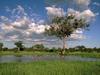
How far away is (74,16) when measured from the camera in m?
71.5

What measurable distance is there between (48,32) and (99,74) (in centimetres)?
5910

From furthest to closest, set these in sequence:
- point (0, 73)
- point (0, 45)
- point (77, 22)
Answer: point (0, 45) → point (77, 22) → point (0, 73)

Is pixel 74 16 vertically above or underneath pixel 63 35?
above

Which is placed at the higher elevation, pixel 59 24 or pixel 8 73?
pixel 59 24

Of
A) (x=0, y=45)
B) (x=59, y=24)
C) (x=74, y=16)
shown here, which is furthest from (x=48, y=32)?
(x=0, y=45)

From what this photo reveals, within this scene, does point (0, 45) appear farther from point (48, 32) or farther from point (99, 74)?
point (99, 74)

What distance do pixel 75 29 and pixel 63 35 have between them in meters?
4.63

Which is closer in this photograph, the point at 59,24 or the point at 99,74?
the point at 99,74

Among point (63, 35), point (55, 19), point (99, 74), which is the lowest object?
point (99, 74)

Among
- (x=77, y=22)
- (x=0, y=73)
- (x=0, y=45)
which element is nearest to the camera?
(x=0, y=73)

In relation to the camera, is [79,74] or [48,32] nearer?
[79,74]

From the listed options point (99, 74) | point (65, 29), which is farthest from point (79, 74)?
point (65, 29)

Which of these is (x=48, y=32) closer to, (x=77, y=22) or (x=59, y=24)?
(x=59, y=24)

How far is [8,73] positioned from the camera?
15.6 m
